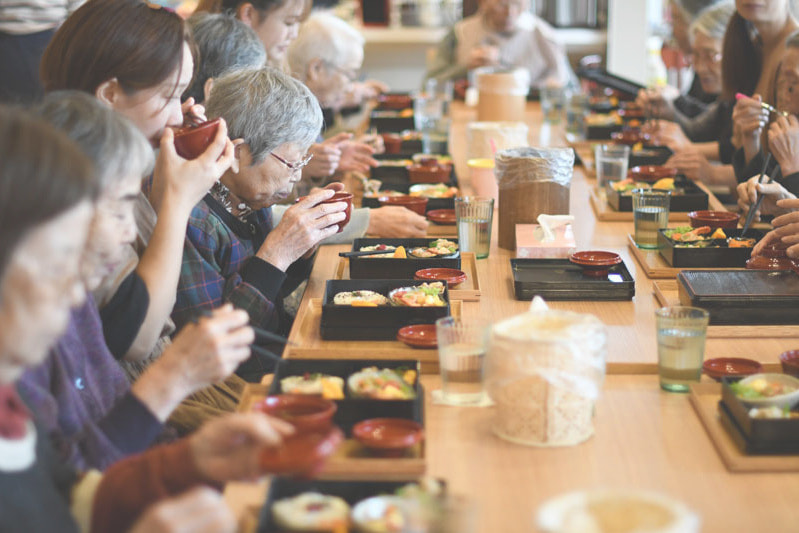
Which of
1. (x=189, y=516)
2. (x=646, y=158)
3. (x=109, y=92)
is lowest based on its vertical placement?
(x=646, y=158)

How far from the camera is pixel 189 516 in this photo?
114 cm

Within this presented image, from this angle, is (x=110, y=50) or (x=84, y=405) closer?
(x=84, y=405)

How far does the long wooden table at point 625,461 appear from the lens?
4.26 feet

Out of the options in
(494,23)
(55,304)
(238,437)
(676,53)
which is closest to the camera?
(55,304)

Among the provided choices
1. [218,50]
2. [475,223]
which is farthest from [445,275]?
[218,50]

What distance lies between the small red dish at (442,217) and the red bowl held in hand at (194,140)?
1.03m

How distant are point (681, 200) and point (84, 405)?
198cm

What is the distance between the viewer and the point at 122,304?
185 centimetres

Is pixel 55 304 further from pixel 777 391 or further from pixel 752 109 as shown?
pixel 752 109

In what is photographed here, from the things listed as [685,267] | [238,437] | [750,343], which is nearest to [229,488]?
[238,437]

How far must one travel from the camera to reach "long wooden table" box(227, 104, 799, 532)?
4.26 feet

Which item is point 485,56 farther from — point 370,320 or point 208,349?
point 208,349

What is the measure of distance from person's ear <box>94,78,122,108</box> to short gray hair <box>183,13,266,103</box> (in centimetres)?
84

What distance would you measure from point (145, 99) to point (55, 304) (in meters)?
1.11
